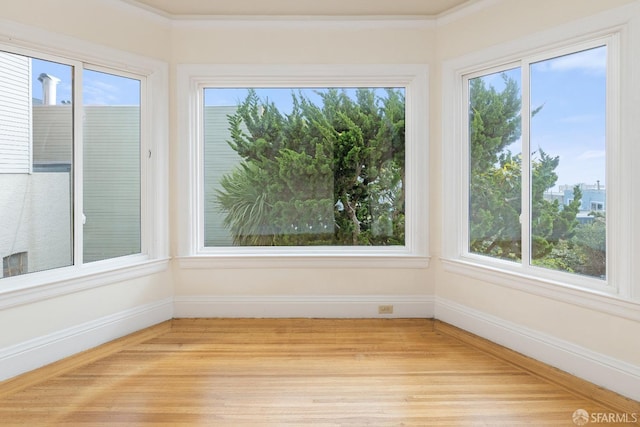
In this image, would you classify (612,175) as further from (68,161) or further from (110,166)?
(68,161)

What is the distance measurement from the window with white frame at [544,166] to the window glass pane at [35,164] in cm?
300

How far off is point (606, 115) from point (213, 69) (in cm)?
294

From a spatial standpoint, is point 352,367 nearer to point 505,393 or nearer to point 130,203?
point 505,393

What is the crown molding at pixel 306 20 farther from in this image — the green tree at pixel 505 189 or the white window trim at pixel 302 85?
the green tree at pixel 505 189

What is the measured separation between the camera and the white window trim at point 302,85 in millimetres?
3418

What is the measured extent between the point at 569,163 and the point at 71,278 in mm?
3516

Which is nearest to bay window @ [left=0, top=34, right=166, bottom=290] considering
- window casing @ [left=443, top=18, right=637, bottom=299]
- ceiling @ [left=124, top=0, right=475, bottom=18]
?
ceiling @ [left=124, top=0, right=475, bottom=18]

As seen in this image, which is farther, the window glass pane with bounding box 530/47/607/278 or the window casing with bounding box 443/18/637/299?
the window glass pane with bounding box 530/47/607/278

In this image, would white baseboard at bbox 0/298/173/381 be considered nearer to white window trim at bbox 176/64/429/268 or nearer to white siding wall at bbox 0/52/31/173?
white window trim at bbox 176/64/429/268

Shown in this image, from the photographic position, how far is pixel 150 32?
327cm

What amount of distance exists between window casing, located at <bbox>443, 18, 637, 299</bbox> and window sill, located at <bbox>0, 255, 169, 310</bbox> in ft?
Result: 8.42

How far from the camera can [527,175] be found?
9.31ft

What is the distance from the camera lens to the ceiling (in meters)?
3.13

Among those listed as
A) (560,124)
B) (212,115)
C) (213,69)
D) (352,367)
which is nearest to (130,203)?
(212,115)
